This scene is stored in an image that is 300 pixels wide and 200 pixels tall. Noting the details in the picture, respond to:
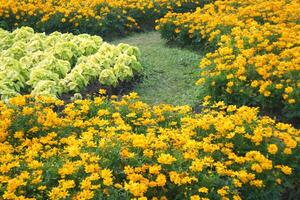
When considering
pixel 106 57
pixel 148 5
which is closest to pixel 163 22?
pixel 148 5

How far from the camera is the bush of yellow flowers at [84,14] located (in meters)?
10.9

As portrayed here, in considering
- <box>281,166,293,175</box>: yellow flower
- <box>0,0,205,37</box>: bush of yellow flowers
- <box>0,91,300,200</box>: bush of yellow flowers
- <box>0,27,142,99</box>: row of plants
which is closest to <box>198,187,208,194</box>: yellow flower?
<box>0,91,300,200</box>: bush of yellow flowers

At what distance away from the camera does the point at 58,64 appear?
737 cm

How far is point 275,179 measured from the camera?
14.2 feet

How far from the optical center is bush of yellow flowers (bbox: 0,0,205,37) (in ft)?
35.7

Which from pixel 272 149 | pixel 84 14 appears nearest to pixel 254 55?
pixel 272 149

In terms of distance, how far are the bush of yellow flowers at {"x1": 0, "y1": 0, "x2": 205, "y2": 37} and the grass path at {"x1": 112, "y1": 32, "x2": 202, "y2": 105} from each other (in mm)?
939

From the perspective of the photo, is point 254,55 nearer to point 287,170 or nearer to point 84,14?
point 287,170

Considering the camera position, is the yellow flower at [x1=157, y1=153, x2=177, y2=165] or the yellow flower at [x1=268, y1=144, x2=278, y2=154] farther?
the yellow flower at [x1=268, y1=144, x2=278, y2=154]

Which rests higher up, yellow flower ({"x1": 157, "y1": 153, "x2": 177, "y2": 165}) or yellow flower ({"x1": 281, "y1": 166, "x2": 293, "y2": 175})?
yellow flower ({"x1": 157, "y1": 153, "x2": 177, "y2": 165})

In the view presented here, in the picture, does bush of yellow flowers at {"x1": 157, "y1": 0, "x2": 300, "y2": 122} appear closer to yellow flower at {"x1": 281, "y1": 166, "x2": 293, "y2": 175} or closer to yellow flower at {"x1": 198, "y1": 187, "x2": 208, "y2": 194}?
yellow flower at {"x1": 281, "y1": 166, "x2": 293, "y2": 175}

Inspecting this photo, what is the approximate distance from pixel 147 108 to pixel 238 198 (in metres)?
1.94

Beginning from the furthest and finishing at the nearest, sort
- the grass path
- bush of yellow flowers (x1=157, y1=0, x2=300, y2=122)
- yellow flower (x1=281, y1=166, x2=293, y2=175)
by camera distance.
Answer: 1. the grass path
2. bush of yellow flowers (x1=157, y1=0, x2=300, y2=122)
3. yellow flower (x1=281, y1=166, x2=293, y2=175)

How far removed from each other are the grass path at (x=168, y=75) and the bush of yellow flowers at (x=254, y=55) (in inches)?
18.2
